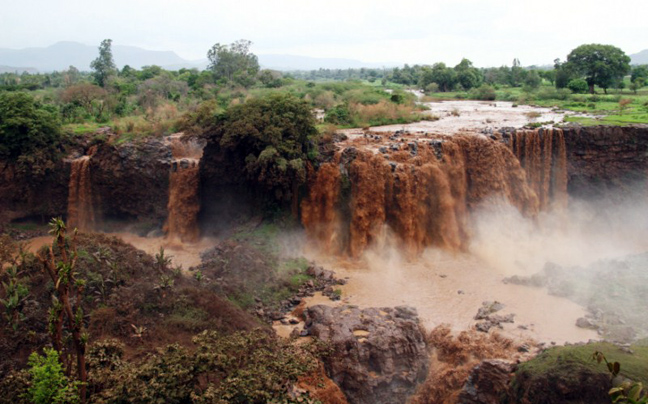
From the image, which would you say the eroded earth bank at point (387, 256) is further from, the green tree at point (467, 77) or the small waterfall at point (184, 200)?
the green tree at point (467, 77)

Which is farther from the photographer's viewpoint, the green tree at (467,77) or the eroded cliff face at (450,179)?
the green tree at (467,77)

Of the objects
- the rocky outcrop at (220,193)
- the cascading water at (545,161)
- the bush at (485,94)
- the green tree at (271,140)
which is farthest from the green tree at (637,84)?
the rocky outcrop at (220,193)

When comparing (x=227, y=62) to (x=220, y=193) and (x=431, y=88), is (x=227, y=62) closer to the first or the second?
(x=431, y=88)

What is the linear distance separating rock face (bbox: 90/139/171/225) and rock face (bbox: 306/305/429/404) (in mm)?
12877

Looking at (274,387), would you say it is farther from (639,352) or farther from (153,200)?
(153,200)

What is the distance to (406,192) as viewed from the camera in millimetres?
21109

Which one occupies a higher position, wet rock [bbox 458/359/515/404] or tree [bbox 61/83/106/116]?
tree [bbox 61/83/106/116]

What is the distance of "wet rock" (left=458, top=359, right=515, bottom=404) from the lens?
11109mm

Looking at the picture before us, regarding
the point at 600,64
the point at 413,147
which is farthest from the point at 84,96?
the point at 600,64

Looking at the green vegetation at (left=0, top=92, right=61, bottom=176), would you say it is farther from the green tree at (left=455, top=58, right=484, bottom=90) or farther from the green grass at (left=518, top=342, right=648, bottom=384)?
the green tree at (left=455, top=58, right=484, bottom=90)

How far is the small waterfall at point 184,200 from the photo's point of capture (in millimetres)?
23578

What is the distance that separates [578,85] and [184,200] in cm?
3473

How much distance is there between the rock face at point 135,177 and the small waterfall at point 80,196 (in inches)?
13.3

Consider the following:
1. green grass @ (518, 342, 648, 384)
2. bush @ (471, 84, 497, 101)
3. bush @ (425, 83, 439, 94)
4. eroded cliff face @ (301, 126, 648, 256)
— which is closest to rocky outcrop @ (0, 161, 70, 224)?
eroded cliff face @ (301, 126, 648, 256)
